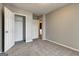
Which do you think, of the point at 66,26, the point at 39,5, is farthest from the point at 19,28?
the point at 66,26

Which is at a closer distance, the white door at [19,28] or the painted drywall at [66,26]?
the painted drywall at [66,26]

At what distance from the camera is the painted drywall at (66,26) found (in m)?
3.36

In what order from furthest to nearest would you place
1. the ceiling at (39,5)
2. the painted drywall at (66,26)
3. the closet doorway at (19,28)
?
the closet doorway at (19,28)
the ceiling at (39,5)
the painted drywall at (66,26)

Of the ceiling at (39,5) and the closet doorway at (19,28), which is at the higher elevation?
the ceiling at (39,5)

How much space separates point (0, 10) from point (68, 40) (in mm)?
3635

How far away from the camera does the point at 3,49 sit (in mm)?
3188

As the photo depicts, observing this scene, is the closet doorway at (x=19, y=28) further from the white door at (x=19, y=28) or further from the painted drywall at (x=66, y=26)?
the painted drywall at (x=66, y=26)

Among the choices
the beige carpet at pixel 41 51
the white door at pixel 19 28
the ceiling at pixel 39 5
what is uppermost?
the ceiling at pixel 39 5

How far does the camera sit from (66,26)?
3.90 meters

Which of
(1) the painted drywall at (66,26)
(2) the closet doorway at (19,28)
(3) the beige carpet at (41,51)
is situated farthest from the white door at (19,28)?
(1) the painted drywall at (66,26)

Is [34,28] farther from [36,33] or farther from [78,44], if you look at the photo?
[78,44]

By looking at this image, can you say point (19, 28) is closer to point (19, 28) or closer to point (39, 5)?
point (19, 28)

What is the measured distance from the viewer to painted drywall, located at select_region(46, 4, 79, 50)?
3.36 metres

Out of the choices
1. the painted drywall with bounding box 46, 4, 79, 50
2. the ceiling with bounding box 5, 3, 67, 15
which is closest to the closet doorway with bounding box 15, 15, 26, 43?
the ceiling with bounding box 5, 3, 67, 15
